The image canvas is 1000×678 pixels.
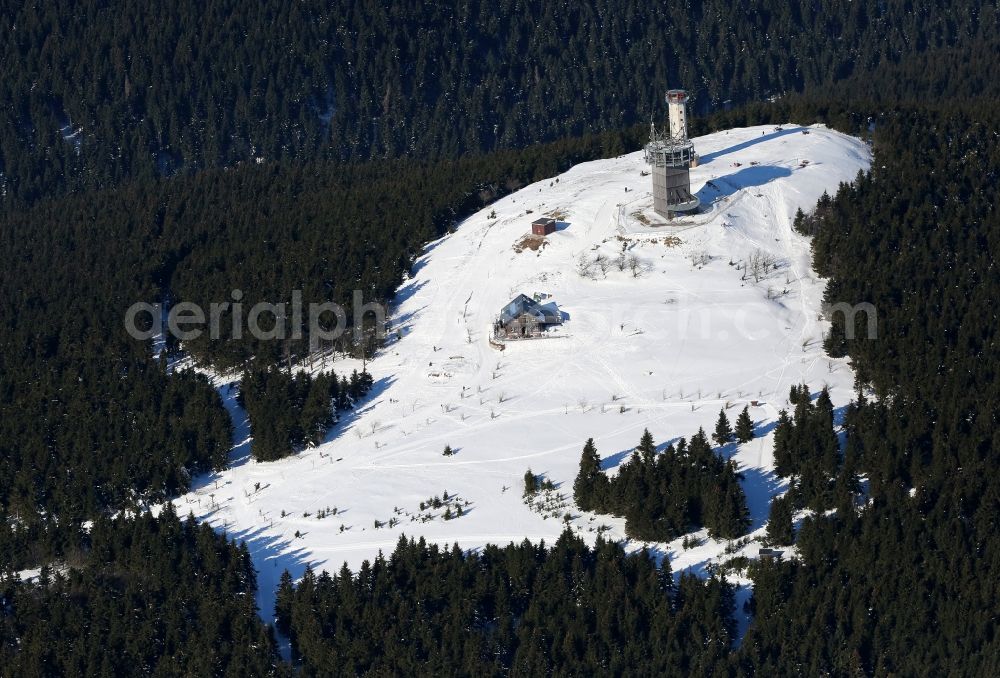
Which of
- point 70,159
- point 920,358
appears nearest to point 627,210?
point 920,358

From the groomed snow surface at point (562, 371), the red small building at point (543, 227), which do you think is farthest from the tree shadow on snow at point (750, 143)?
the red small building at point (543, 227)

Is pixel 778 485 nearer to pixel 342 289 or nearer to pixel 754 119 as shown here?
pixel 342 289

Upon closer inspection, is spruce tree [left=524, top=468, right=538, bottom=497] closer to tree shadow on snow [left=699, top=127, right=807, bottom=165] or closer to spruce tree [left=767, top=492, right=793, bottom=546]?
spruce tree [left=767, top=492, right=793, bottom=546]

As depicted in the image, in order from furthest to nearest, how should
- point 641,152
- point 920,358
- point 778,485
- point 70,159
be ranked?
1. point 70,159
2. point 641,152
3. point 920,358
4. point 778,485

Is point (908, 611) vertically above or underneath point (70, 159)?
underneath

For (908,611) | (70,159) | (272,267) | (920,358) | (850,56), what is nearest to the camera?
(908,611)

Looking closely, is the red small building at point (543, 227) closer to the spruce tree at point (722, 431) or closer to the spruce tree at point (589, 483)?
the spruce tree at point (722, 431)

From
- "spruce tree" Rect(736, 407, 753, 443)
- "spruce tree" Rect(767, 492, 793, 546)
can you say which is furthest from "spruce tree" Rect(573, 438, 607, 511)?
"spruce tree" Rect(767, 492, 793, 546)
